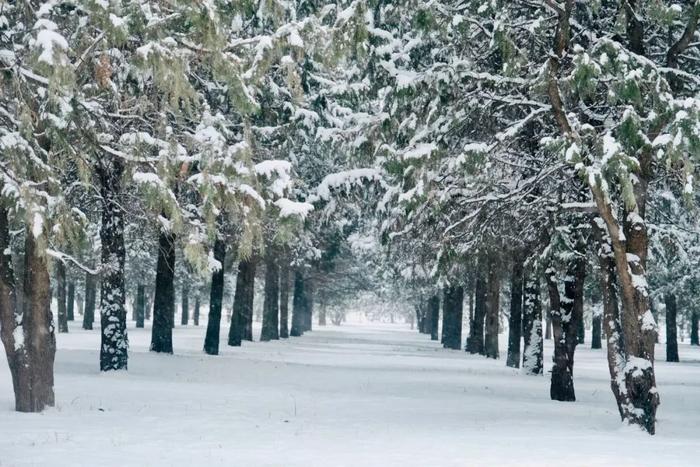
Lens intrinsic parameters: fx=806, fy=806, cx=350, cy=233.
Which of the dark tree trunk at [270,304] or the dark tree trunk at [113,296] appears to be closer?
the dark tree trunk at [113,296]

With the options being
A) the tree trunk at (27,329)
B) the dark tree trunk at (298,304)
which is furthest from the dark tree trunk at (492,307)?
the tree trunk at (27,329)

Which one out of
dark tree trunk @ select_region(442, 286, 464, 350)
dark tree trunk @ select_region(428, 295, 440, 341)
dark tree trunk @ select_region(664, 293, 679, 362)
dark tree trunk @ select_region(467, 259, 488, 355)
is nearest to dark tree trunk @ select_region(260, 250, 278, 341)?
dark tree trunk @ select_region(442, 286, 464, 350)

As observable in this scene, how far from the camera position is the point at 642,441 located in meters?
10.9

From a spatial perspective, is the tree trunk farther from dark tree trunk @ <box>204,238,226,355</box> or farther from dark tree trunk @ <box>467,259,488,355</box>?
dark tree trunk @ <box>467,259,488,355</box>

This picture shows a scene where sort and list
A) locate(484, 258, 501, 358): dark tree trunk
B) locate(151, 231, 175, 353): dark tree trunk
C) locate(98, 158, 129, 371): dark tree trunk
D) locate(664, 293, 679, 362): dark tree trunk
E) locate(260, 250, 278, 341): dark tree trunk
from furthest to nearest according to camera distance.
Result: 1. locate(664, 293, 679, 362): dark tree trunk
2. locate(260, 250, 278, 341): dark tree trunk
3. locate(484, 258, 501, 358): dark tree trunk
4. locate(151, 231, 175, 353): dark tree trunk
5. locate(98, 158, 129, 371): dark tree trunk

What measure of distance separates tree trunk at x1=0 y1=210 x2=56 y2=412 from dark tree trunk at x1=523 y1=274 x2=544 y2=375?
14463 mm

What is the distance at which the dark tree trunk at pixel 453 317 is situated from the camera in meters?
38.6

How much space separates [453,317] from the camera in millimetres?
40438

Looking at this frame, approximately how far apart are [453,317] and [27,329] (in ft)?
101

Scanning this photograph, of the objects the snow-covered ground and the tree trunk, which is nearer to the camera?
the snow-covered ground

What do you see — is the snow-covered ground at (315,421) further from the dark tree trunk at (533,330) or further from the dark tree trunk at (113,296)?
the dark tree trunk at (533,330)

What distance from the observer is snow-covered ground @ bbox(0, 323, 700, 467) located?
900 centimetres

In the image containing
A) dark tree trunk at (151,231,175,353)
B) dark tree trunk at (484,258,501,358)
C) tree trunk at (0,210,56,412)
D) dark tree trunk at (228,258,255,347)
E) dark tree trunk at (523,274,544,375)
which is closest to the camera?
tree trunk at (0,210,56,412)

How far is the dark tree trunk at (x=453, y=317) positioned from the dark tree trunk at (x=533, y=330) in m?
13.7
